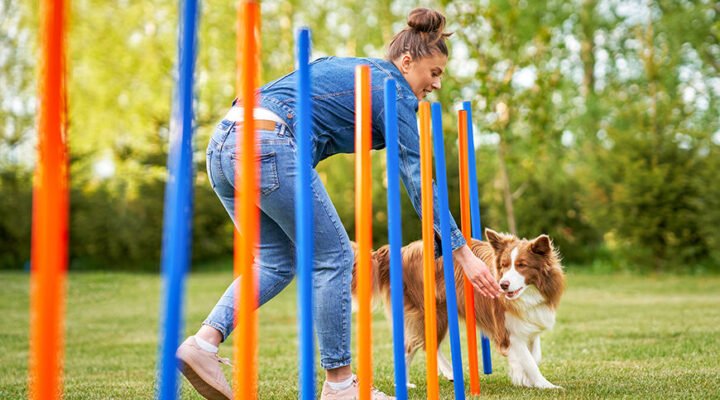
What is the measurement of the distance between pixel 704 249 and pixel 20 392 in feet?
40.7

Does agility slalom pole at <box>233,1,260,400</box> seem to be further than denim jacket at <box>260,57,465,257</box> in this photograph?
No

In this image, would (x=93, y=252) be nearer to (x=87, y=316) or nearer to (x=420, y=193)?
(x=87, y=316)

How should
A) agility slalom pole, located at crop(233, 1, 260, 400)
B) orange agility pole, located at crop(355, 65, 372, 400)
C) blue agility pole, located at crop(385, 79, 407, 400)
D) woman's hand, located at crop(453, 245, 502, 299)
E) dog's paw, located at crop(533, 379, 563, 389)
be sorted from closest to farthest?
agility slalom pole, located at crop(233, 1, 260, 400)
orange agility pole, located at crop(355, 65, 372, 400)
blue agility pole, located at crop(385, 79, 407, 400)
woman's hand, located at crop(453, 245, 502, 299)
dog's paw, located at crop(533, 379, 563, 389)

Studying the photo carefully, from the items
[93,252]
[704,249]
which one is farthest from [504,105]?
[93,252]

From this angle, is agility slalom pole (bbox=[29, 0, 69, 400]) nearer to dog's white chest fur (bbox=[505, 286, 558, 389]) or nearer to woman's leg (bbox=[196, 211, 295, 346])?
woman's leg (bbox=[196, 211, 295, 346])

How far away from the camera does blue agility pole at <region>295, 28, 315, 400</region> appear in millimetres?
2340

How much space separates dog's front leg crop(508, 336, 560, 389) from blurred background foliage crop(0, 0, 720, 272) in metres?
7.40

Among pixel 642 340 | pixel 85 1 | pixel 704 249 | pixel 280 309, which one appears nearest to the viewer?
pixel 642 340

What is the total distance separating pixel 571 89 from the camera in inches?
848

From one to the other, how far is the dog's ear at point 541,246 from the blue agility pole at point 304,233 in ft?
7.90

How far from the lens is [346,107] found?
3273 mm

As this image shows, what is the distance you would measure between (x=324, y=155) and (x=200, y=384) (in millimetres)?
1037

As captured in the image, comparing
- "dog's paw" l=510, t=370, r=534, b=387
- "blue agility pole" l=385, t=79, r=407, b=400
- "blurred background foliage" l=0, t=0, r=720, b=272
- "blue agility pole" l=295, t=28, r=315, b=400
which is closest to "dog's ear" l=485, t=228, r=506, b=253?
"dog's paw" l=510, t=370, r=534, b=387

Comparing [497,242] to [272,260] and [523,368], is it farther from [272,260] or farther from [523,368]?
[272,260]
